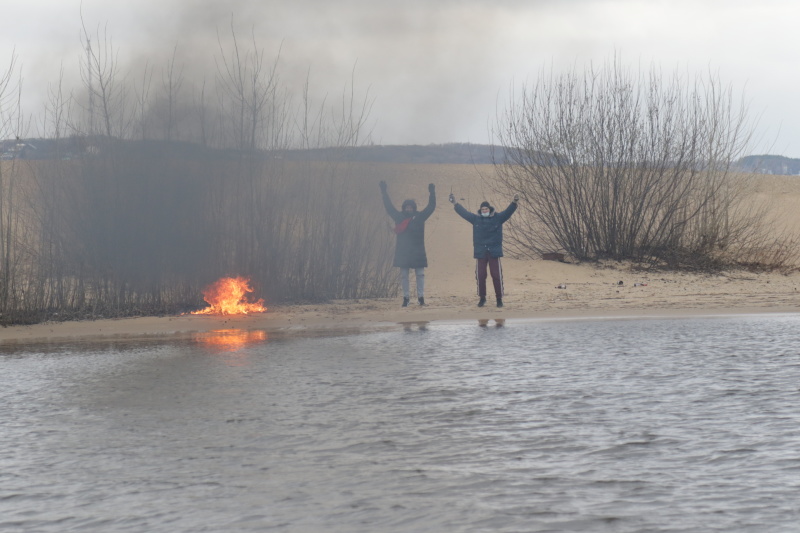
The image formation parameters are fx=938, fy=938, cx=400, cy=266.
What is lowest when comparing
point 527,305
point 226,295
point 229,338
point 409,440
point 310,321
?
point 409,440

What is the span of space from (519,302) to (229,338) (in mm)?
6305

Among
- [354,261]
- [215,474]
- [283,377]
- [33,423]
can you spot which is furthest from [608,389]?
[354,261]

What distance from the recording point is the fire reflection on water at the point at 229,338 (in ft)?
39.8

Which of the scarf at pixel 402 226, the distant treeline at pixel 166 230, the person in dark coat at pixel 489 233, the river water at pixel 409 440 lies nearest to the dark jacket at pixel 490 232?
the person in dark coat at pixel 489 233

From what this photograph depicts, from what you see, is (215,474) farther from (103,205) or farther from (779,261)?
(779,261)

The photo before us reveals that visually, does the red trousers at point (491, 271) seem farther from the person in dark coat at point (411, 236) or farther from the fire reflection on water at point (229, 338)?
the fire reflection on water at point (229, 338)

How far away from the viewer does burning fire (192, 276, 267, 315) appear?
1596cm

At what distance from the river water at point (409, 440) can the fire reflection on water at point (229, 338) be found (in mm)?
1158

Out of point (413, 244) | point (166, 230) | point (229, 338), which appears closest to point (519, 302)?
point (413, 244)

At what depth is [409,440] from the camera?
6.54 m

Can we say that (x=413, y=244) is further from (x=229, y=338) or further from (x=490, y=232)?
(x=229, y=338)

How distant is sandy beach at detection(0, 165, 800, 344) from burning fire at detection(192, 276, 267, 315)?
47cm

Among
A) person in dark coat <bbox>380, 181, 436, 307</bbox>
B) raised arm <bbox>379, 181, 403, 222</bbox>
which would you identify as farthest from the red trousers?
raised arm <bbox>379, 181, 403, 222</bbox>

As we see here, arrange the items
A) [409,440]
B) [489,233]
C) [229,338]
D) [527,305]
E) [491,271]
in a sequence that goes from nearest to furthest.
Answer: [409,440] → [229,338] → [489,233] → [491,271] → [527,305]
